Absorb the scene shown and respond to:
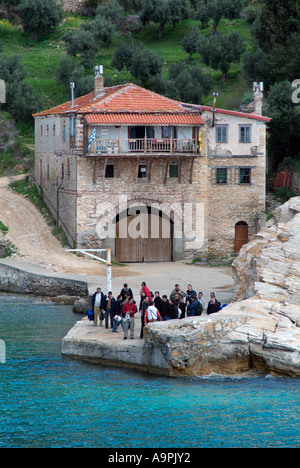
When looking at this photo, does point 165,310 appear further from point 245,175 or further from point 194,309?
point 245,175

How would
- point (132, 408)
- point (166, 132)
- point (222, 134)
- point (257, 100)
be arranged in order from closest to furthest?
1. point (132, 408)
2. point (166, 132)
3. point (222, 134)
4. point (257, 100)

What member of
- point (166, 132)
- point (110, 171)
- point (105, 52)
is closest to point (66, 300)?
point (110, 171)

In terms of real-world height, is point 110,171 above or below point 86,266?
above

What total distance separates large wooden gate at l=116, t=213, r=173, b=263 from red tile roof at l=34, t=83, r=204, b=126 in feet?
19.4

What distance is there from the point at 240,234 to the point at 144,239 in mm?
5866

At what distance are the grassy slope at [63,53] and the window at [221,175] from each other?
688 inches

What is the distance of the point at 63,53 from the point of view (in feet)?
237

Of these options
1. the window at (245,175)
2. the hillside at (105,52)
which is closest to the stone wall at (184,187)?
the window at (245,175)

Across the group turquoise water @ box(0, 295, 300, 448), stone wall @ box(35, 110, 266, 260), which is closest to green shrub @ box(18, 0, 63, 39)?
stone wall @ box(35, 110, 266, 260)

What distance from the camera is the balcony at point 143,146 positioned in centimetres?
4131

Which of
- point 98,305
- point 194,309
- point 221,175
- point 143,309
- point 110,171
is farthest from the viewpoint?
point 221,175

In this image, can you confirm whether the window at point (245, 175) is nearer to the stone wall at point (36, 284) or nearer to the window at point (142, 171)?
the window at point (142, 171)

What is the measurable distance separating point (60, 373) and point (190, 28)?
197 feet
